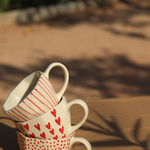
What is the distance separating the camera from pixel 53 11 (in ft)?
17.7

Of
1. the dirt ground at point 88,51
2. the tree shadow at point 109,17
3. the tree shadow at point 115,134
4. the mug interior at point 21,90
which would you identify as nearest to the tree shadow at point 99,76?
the dirt ground at point 88,51

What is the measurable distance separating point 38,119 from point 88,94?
2248 millimetres

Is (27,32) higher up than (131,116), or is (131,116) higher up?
(131,116)

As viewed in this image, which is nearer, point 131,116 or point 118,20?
point 131,116

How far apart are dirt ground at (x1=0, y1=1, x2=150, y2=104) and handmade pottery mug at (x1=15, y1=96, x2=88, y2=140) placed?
2080 millimetres

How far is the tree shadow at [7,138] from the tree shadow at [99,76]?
1870 mm

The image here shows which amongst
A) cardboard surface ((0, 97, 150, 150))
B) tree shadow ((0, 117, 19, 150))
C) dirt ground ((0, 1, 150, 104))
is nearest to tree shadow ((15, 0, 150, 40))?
dirt ground ((0, 1, 150, 104))

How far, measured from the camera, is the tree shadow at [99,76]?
2.97m

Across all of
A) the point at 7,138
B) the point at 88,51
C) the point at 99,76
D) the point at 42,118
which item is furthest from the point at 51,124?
the point at 88,51

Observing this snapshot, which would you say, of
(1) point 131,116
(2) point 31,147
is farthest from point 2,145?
(1) point 131,116

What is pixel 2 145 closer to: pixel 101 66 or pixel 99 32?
pixel 101 66

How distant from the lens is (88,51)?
3969 millimetres

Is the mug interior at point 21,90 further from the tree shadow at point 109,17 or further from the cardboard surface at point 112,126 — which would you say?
the tree shadow at point 109,17

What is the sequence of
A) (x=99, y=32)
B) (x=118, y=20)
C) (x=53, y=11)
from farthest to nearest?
(x=53, y=11), (x=118, y=20), (x=99, y=32)
